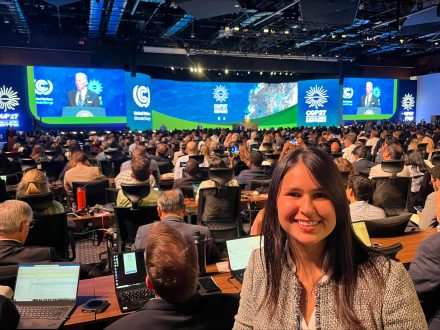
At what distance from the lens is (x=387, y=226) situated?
3686 millimetres

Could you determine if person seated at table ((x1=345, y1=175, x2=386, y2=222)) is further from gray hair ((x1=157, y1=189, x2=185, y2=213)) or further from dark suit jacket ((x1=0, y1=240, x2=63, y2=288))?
dark suit jacket ((x1=0, y1=240, x2=63, y2=288))

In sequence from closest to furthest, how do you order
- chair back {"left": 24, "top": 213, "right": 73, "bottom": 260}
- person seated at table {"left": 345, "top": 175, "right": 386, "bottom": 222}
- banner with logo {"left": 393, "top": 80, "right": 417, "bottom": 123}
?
person seated at table {"left": 345, "top": 175, "right": 386, "bottom": 222} < chair back {"left": 24, "top": 213, "right": 73, "bottom": 260} < banner with logo {"left": 393, "top": 80, "right": 417, "bottom": 123}

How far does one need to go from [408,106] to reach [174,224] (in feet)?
90.7

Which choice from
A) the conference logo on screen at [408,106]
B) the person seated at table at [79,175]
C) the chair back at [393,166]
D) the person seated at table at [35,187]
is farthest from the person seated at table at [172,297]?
the conference logo on screen at [408,106]

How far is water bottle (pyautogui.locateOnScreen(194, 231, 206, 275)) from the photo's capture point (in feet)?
9.63

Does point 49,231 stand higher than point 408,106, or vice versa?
point 408,106

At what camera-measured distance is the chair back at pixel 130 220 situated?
4340 mm

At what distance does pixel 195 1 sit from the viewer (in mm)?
10656

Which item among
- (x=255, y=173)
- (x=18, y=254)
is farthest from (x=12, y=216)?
(x=255, y=173)

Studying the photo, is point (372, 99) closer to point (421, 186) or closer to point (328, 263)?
point (421, 186)

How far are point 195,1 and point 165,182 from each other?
18.4ft

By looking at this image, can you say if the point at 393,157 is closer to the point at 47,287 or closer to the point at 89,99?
the point at 47,287

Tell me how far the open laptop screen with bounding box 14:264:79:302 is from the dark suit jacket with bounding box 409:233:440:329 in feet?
7.01

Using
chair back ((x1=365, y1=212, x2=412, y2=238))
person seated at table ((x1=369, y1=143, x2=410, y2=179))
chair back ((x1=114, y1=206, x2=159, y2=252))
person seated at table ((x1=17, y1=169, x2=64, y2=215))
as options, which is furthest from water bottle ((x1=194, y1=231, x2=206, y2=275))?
person seated at table ((x1=369, y1=143, x2=410, y2=179))
